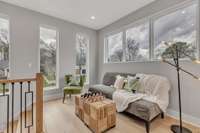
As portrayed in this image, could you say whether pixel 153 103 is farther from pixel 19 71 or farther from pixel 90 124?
pixel 19 71

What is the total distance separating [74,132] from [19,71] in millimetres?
2407

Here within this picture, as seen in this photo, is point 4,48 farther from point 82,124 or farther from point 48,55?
point 82,124

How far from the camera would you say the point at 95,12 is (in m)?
3.66

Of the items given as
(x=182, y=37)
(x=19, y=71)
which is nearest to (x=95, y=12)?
(x=182, y=37)

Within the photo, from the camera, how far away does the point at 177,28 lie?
2672mm

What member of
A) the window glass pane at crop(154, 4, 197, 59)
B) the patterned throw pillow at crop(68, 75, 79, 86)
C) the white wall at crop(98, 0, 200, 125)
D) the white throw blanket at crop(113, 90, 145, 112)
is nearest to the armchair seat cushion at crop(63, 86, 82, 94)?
the patterned throw pillow at crop(68, 75, 79, 86)

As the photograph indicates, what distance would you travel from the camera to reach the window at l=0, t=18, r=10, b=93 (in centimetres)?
310

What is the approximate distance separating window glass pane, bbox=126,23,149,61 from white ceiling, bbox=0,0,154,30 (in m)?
0.60

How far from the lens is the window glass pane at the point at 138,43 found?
3.34 metres

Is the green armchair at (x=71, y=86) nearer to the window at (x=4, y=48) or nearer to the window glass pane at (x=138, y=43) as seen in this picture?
the window at (x=4, y=48)

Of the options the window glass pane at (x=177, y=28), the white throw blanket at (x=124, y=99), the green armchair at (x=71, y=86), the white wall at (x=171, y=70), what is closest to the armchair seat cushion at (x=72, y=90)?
the green armchair at (x=71, y=86)

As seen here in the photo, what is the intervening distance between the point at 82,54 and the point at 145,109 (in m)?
3.47

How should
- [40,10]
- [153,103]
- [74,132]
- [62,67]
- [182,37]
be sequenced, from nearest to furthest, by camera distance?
1. [74,132]
2. [153,103]
3. [182,37]
4. [40,10]
5. [62,67]

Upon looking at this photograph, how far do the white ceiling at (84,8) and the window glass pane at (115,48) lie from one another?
0.71 metres
